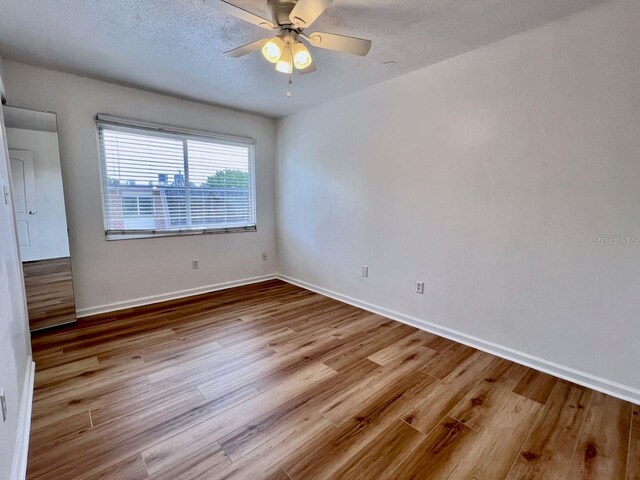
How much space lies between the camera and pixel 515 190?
85.7 inches

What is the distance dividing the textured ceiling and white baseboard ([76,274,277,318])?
230 centimetres

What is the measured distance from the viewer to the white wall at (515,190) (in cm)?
179

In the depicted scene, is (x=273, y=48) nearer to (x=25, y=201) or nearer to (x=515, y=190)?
(x=515, y=190)

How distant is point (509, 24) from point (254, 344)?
300cm

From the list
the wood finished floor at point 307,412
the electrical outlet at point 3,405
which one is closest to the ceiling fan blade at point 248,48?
the electrical outlet at point 3,405

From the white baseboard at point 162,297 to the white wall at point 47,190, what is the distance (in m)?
0.67

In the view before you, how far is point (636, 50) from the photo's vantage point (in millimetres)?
1673

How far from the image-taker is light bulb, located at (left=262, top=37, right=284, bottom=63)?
1.71 metres

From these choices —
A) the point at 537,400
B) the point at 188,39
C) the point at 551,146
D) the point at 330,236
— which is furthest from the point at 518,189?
the point at 188,39

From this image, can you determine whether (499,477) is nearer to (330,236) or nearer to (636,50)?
(636,50)

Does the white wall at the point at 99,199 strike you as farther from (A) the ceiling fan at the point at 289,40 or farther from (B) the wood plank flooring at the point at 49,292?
(A) the ceiling fan at the point at 289,40

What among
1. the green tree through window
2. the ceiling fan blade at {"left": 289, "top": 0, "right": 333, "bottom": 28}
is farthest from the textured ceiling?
the green tree through window

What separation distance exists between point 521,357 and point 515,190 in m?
1.26

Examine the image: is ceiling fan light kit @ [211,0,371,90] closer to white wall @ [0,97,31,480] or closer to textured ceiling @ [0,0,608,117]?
textured ceiling @ [0,0,608,117]
